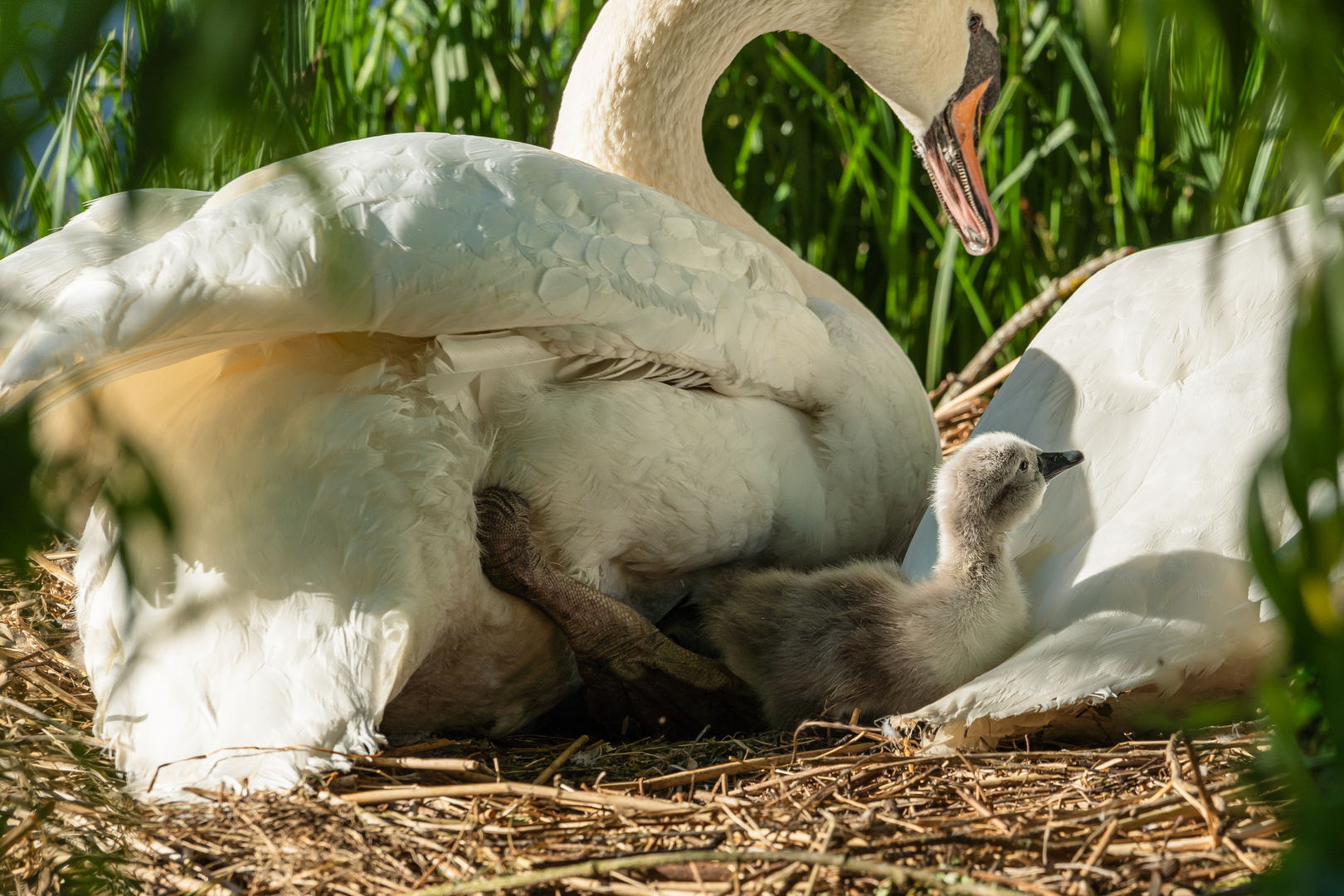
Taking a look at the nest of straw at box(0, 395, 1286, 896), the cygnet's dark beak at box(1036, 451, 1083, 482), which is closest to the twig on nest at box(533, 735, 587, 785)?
the nest of straw at box(0, 395, 1286, 896)

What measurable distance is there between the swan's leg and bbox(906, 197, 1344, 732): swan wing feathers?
1.38 feet

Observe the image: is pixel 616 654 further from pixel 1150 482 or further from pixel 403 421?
pixel 1150 482

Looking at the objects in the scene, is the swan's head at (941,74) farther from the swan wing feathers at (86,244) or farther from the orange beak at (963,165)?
the swan wing feathers at (86,244)

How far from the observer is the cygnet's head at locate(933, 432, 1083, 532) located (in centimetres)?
196

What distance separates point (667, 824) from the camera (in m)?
1.54

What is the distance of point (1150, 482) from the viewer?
1802mm

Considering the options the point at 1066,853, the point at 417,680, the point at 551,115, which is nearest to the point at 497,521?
the point at 417,680

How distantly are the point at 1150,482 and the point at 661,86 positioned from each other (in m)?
1.32

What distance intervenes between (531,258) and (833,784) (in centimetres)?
82

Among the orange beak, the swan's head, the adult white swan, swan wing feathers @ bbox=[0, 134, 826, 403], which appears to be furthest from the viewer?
the orange beak

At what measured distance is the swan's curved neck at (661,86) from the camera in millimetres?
2525

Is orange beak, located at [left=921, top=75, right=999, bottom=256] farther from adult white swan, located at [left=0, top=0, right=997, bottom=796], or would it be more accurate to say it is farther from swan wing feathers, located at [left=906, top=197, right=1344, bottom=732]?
adult white swan, located at [left=0, top=0, right=997, bottom=796]

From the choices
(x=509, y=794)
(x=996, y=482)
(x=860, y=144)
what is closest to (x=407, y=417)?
(x=509, y=794)

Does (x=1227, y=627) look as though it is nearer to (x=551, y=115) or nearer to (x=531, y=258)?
(x=531, y=258)
